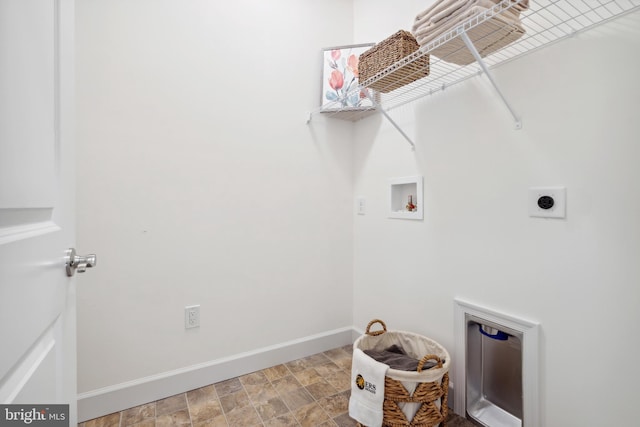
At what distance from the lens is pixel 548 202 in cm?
109

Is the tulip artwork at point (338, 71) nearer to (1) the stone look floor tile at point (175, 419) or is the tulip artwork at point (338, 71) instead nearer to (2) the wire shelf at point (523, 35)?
(2) the wire shelf at point (523, 35)

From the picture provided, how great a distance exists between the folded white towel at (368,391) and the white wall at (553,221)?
1.58 ft

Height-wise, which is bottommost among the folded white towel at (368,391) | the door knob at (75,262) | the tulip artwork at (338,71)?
the folded white towel at (368,391)

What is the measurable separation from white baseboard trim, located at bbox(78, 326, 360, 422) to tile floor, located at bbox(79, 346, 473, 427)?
0.10 ft

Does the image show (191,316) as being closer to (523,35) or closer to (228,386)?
(228,386)

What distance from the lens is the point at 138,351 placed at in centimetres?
149

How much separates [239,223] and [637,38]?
5.69ft

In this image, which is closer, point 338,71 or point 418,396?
point 418,396

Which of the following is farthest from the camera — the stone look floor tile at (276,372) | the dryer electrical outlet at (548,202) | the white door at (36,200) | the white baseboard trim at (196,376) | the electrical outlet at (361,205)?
the electrical outlet at (361,205)

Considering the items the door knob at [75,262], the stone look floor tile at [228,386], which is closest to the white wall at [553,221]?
the stone look floor tile at [228,386]

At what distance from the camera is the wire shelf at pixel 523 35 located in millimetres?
948

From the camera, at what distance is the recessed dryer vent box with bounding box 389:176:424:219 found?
5.24 ft

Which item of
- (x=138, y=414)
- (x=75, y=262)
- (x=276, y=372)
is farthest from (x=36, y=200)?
(x=276, y=372)

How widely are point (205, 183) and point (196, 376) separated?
3.38ft
